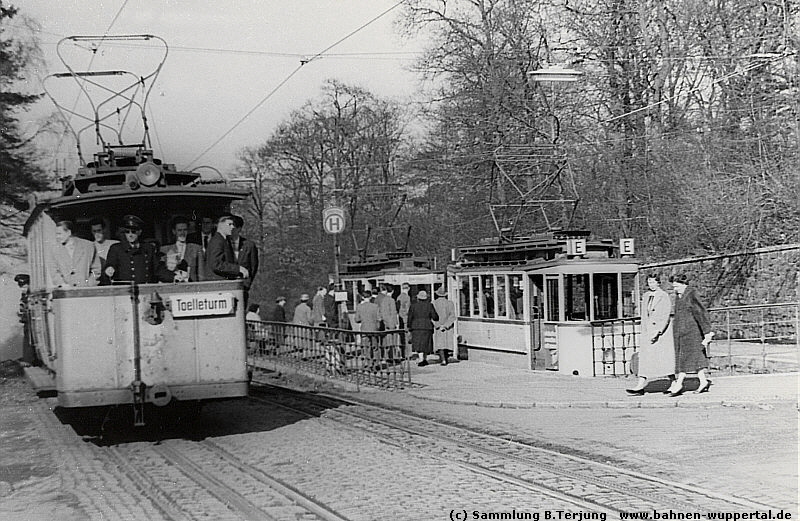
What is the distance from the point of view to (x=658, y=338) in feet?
46.0

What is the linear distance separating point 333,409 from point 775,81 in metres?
15.0

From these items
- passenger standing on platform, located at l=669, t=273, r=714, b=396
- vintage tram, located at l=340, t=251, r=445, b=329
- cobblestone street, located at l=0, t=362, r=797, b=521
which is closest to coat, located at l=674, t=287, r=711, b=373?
passenger standing on platform, located at l=669, t=273, r=714, b=396

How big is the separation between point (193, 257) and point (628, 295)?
9684 mm

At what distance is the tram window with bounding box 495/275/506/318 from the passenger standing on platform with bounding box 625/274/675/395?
6.58m

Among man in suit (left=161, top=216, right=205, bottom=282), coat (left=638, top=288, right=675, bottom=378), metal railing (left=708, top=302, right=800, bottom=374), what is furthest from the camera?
metal railing (left=708, top=302, right=800, bottom=374)

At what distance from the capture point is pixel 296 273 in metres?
38.1

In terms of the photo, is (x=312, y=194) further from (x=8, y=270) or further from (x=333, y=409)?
(x=333, y=409)

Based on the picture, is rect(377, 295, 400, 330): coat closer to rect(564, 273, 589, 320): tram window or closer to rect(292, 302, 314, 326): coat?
rect(292, 302, 314, 326): coat

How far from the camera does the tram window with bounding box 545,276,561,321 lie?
18.8 metres

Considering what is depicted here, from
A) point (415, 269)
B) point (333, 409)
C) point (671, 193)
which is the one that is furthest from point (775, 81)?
point (333, 409)

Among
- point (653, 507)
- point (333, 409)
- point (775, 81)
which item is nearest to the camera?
point (653, 507)

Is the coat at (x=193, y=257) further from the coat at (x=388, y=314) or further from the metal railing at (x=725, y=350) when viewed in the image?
the coat at (x=388, y=314)

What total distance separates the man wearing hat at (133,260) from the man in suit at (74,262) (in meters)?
0.31

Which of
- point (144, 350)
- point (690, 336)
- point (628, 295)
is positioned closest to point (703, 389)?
point (690, 336)
